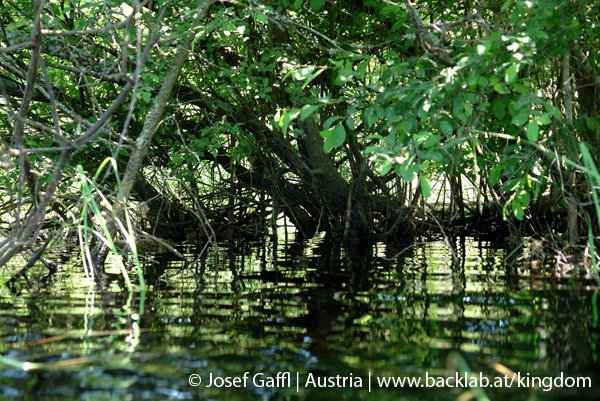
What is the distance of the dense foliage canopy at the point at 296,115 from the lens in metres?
3.57

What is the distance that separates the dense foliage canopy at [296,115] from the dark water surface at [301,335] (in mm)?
494

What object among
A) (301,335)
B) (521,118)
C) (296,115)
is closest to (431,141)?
(521,118)

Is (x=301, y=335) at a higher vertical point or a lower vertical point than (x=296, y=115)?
lower

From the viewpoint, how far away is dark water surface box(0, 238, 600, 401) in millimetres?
1882

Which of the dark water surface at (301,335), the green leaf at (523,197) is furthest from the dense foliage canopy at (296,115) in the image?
the dark water surface at (301,335)

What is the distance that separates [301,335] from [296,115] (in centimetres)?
169

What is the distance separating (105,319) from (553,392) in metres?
2.17

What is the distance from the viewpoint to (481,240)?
7598 mm

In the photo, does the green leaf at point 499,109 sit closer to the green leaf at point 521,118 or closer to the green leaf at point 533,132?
the green leaf at point 521,118

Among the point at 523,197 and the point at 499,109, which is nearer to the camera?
the point at 499,109

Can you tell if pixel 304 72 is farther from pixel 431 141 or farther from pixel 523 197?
pixel 523 197

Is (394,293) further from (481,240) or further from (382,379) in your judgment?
(481,240)

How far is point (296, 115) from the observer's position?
12.1ft

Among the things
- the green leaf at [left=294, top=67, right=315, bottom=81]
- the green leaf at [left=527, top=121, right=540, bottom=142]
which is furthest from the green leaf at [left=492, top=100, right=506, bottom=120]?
the green leaf at [left=294, top=67, right=315, bottom=81]
